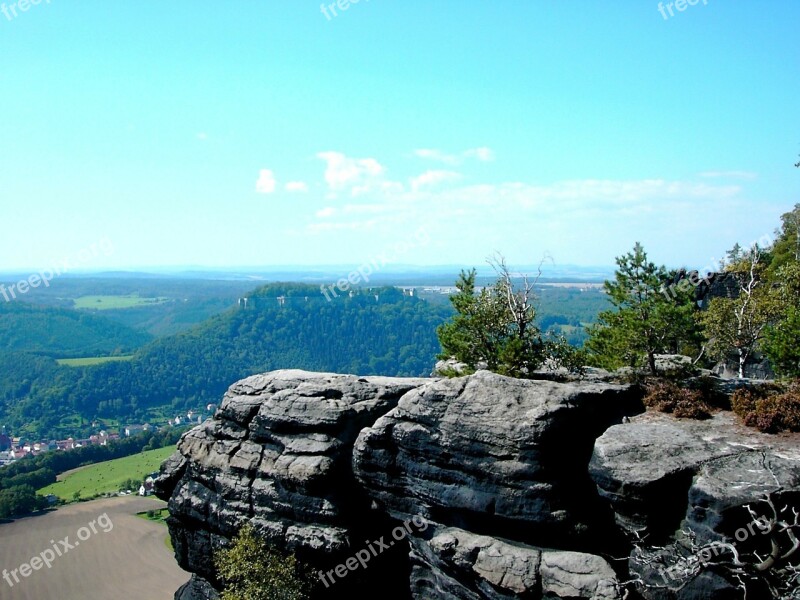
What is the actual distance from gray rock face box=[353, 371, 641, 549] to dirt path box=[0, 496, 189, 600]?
38372 millimetres

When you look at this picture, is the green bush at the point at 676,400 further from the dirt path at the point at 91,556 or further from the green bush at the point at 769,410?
the dirt path at the point at 91,556

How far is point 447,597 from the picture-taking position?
923 inches

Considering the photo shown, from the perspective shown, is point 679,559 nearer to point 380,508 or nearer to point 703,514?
point 703,514

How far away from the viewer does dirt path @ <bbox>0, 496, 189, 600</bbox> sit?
172 ft

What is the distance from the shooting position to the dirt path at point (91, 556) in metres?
52.5

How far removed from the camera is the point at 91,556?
60281 mm

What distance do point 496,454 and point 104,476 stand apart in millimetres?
101460

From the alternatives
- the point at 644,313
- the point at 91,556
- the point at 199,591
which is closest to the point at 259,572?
the point at 199,591

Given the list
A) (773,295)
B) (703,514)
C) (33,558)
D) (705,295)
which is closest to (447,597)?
(703,514)

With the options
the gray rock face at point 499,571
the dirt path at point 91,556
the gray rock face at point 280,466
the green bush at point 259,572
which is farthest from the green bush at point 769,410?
the dirt path at point 91,556

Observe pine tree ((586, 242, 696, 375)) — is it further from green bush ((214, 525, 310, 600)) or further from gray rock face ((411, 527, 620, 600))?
green bush ((214, 525, 310, 600))
